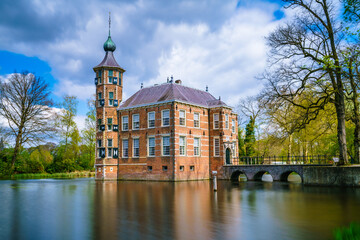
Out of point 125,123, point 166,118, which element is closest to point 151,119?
point 166,118

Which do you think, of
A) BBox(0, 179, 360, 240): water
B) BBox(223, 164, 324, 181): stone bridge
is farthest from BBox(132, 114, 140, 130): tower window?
BBox(0, 179, 360, 240): water

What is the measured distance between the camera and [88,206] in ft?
44.8

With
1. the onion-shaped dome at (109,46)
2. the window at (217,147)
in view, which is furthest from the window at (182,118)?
the onion-shaped dome at (109,46)

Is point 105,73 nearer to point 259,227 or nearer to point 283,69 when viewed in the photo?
point 283,69

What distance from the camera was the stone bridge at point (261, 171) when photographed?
27945mm

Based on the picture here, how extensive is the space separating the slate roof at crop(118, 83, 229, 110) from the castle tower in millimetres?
1456

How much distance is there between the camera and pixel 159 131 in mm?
31828

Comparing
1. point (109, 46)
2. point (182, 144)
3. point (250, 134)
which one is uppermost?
point (109, 46)

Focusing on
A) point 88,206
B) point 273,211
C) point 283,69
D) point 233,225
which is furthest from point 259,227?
point 283,69

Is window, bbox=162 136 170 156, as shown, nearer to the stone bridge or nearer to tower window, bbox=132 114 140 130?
tower window, bbox=132 114 140 130

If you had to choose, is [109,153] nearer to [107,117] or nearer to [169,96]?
[107,117]

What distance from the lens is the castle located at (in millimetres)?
31266

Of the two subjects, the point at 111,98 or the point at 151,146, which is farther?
the point at 111,98

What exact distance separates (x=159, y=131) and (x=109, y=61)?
36.7 ft
